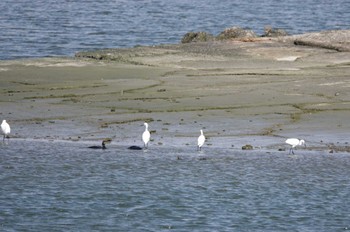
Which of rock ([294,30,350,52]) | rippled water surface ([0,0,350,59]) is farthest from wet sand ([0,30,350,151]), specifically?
rippled water surface ([0,0,350,59])

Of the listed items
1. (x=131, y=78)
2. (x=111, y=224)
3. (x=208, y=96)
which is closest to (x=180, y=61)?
(x=131, y=78)

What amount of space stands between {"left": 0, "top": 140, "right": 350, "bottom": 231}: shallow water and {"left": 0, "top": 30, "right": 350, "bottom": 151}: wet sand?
0.95 m

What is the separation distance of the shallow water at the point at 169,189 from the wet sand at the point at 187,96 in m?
0.95

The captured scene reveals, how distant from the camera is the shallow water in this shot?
13672mm

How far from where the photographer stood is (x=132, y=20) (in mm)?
68562

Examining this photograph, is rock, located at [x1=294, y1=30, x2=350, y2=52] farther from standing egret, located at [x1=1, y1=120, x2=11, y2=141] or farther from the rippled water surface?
standing egret, located at [x1=1, y1=120, x2=11, y2=141]

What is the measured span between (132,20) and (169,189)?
53650 millimetres

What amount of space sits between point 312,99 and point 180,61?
6.68 metres

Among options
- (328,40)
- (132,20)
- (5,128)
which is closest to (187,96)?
(5,128)

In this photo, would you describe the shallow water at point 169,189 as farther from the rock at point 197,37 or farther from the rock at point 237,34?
the rock at point 197,37

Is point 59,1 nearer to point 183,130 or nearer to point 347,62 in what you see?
point 347,62

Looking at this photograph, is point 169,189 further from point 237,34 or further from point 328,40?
point 237,34

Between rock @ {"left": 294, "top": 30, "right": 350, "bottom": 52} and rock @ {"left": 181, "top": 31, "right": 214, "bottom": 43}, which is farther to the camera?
rock @ {"left": 181, "top": 31, "right": 214, "bottom": 43}

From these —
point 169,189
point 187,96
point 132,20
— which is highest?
point 132,20
